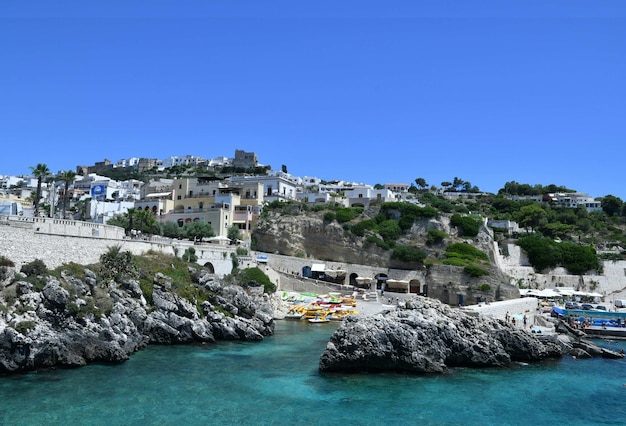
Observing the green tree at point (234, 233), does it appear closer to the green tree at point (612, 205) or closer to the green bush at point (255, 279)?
the green bush at point (255, 279)

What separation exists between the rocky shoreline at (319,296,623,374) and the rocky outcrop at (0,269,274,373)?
9614mm

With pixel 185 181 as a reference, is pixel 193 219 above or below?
below

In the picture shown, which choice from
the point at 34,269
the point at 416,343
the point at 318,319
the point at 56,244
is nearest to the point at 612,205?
the point at 318,319

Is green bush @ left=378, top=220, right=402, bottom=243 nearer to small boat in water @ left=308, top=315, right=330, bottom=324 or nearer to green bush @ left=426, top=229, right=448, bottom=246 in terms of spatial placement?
green bush @ left=426, top=229, right=448, bottom=246

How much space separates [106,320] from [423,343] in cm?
1526

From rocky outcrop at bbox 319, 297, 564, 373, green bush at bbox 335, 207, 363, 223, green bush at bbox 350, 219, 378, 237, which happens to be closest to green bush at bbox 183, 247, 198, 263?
rocky outcrop at bbox 319, 297, 564, 373

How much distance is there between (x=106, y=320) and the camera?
24.8 m

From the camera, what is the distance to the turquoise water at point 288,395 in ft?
57.3

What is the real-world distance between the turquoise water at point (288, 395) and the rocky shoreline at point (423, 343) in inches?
28.4

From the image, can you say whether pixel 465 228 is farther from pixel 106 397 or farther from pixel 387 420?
pixel 106 397

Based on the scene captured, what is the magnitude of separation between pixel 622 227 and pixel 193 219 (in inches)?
2768

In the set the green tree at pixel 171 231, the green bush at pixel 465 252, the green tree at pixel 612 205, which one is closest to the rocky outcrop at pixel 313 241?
the green bush at pixel 465 252

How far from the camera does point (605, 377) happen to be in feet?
83.7

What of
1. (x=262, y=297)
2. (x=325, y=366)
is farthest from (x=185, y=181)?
(x=325, y=366)
